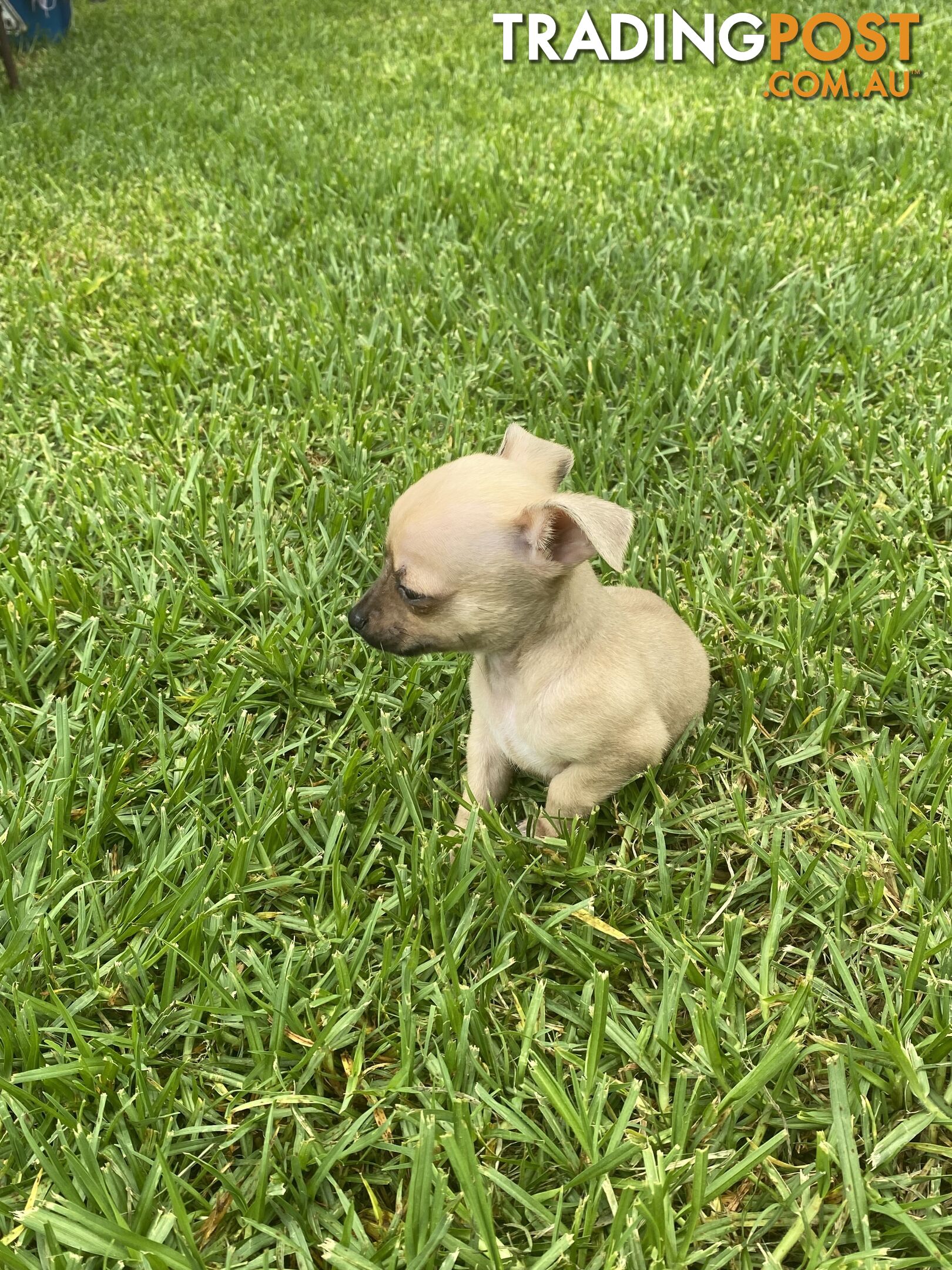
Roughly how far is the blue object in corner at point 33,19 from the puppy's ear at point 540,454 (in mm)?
10712

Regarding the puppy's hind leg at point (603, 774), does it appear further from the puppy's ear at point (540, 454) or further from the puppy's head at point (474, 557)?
the puppy's ear at point (540, 454)

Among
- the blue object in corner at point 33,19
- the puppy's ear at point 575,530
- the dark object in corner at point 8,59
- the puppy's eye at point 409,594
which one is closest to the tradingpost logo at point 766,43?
the dark object in corner at point 8,59

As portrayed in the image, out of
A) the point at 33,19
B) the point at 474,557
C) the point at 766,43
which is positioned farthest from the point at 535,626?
the point at 33,19

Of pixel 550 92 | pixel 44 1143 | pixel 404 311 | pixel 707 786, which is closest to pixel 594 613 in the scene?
pixel 707 786

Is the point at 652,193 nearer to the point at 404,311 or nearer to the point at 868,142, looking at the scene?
the point at 868,142

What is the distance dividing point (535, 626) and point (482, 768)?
0.45 meters

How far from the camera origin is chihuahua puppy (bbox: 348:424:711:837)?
6.21 feet

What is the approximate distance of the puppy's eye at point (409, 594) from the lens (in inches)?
76.7

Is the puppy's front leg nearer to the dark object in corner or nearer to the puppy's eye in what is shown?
the puppy's eye

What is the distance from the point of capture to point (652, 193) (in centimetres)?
512

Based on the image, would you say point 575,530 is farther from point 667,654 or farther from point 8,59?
point 8,59

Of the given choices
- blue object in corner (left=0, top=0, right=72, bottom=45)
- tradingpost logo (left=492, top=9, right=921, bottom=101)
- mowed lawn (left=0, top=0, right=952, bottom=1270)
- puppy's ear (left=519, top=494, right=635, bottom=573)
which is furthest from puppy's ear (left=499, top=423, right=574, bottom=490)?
blue object in corner (left=0, top=0, right=72, bottom=45)

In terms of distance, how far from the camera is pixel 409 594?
1961mm

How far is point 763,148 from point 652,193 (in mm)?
1040
